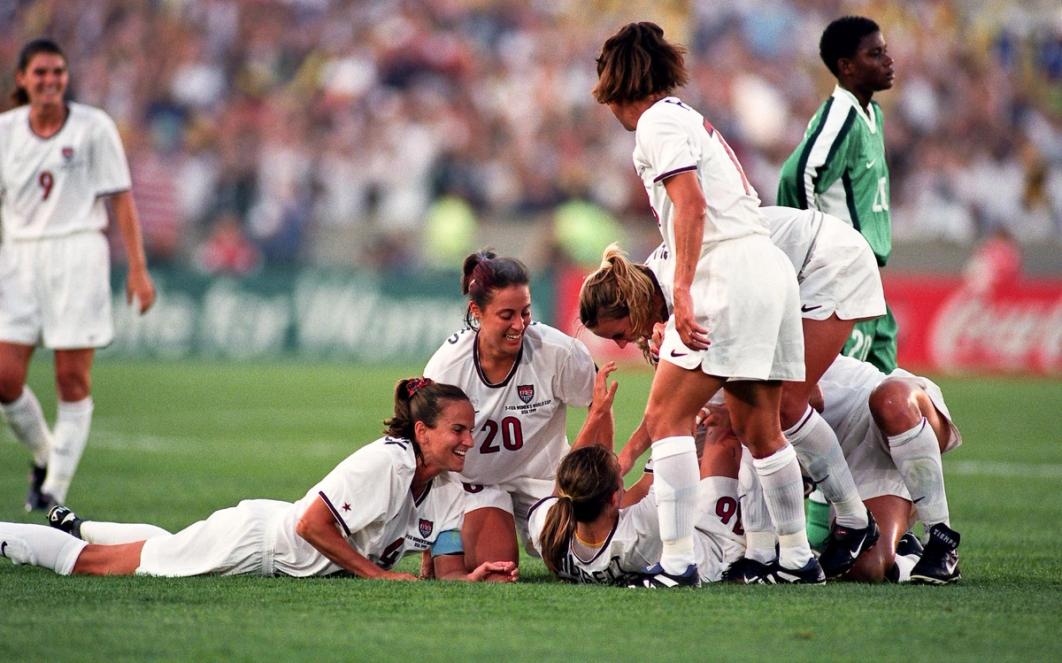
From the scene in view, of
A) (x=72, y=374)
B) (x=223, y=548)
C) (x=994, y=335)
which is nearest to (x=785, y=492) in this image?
(x=223, y=548)

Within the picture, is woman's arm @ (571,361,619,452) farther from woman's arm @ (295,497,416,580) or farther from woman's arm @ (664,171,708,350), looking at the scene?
woman's arm @ (295,497,416,580)

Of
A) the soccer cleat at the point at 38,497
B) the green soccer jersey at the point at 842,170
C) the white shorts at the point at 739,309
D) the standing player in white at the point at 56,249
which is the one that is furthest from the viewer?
the standing player in white at the point at 56,249

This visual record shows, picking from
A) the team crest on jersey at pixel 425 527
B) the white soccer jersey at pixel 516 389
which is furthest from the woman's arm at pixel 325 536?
the white soccer jersey at pixel 516 389

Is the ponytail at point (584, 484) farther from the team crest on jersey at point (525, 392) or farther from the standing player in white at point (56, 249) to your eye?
the standing player in white at point (56, 249)

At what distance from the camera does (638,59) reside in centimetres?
520

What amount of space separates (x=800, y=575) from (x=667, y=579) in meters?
0.57

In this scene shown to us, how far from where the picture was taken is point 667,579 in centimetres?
534

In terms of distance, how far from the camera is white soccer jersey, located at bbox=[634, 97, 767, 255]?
199 inches

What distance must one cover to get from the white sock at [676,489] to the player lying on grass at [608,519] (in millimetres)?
176

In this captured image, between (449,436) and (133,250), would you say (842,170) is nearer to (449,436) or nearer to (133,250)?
(449,436)

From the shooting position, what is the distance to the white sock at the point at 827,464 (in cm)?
570

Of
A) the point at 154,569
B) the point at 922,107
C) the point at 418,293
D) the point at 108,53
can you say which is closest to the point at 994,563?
the point at 154,569

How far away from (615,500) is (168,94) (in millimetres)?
16412

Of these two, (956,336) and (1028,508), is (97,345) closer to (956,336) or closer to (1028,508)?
(1028,508)
